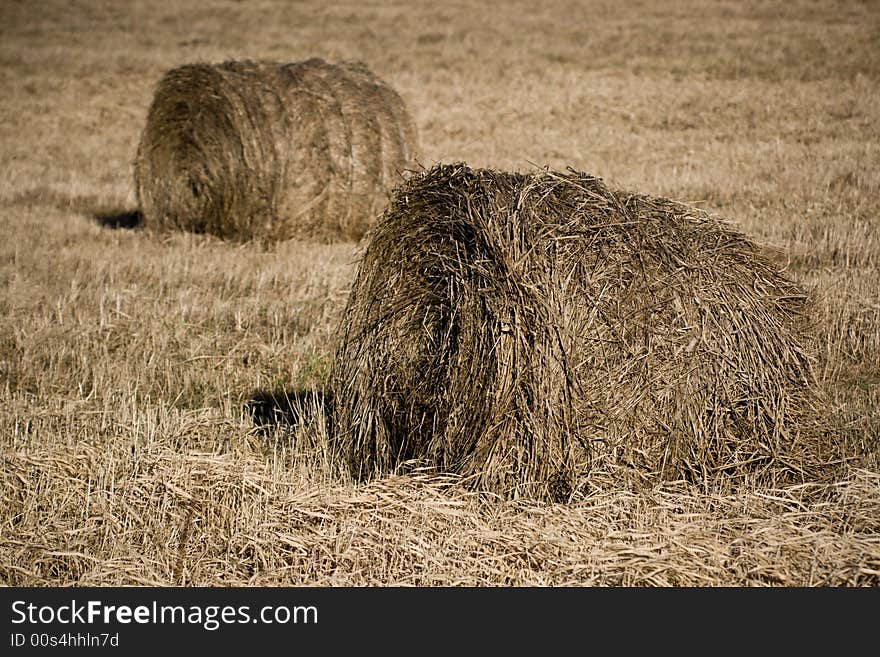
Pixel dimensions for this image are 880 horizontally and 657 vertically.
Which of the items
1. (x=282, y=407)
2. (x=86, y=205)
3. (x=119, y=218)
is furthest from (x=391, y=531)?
(x=86, y=205)

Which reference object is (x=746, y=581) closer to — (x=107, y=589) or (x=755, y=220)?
(x=107, y=589)

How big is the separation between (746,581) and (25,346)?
15.9 feet

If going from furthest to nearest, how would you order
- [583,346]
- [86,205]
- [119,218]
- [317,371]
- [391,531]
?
[86,205] < [119,218] < [317,371] < [583,346] < [391,531]

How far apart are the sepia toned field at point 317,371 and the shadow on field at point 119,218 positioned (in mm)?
59

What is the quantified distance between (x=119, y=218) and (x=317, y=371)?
19.6 feet

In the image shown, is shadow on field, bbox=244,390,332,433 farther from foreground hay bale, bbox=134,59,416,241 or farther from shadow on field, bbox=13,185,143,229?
shadow on field, bbox=13,185,143,229

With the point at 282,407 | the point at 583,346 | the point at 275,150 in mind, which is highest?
the point at 275,150

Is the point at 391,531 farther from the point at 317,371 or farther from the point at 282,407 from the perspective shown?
the point at 317,371

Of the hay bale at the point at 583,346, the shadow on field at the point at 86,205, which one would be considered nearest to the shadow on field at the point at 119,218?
the shadow on field at the point at 86,205

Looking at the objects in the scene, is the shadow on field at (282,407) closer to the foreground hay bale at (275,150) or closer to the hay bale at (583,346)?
the hay bale at (583,346)

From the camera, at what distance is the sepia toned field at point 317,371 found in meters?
3.86

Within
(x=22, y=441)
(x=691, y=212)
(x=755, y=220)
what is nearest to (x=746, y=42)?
(x=755, y=220)

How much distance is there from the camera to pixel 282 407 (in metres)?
5.89

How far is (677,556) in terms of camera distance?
3777mm
